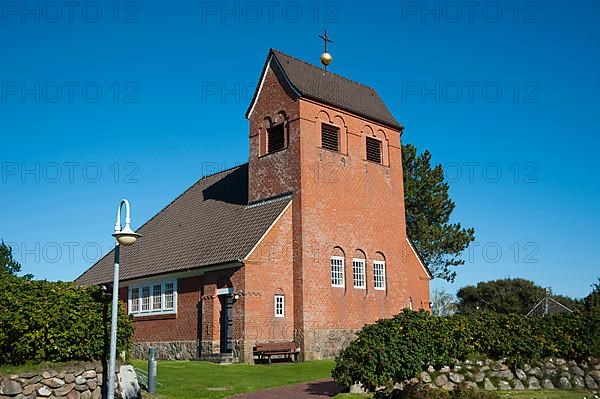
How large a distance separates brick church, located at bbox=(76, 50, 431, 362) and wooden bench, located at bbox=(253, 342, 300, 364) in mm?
403

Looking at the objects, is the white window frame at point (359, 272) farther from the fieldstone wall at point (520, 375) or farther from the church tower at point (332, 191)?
the fieldstone wall at point (520, 375)

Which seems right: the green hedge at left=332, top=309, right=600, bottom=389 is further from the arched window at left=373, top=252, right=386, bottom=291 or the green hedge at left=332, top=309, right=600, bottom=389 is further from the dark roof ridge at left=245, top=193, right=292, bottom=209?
the dark roof ridge at left=245, top=193, right=292, bottom=209

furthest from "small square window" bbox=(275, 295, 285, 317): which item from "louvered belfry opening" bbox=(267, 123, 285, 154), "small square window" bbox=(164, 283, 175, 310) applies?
"louvered belfry opening" bbox=(267, 123, 285, 154)

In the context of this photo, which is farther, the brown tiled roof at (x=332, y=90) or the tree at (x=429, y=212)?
the tree at (x=429, y=212)

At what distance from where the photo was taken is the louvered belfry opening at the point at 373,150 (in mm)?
30688

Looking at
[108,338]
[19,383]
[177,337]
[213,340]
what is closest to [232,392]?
[108,338]

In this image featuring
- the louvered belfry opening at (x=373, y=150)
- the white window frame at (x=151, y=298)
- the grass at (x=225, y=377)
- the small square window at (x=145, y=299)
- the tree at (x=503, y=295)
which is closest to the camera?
Answer: the grass at (x=225, y=377)

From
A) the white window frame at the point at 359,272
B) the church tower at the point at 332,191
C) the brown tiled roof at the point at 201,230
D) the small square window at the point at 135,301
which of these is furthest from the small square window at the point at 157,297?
the white window frame at the point at 359,272

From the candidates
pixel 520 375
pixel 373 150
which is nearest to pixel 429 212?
pixel 373 150

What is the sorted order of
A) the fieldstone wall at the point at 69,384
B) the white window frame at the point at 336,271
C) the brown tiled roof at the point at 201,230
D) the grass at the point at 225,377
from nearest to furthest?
the fieldstone wall at the point at 69,384
the grass at the point at 225,377
the brown tiled roof at the point at 201,230
the white window frame at the point at 336,271

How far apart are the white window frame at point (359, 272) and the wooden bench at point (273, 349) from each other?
510 cm

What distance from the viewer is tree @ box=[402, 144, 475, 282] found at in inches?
1761

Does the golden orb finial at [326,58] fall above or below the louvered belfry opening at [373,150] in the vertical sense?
above

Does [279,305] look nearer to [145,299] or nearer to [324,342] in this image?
[324,342]
